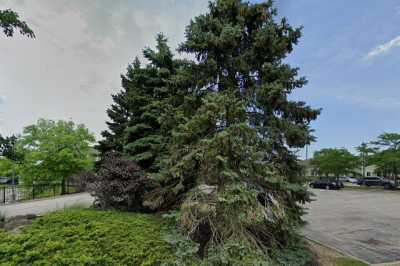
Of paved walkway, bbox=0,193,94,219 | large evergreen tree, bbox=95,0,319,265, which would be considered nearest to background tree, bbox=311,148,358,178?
large evergreen tree, bbox=95,0,319,265

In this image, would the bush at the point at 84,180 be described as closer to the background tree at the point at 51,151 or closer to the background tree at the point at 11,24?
the background tree at the point at 11,24

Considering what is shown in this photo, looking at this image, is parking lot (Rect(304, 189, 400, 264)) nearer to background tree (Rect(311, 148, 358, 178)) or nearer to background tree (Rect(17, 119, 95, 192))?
background tree (Rect(17, 119, 95, 192))

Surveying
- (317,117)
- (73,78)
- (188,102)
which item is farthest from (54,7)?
(317,117)

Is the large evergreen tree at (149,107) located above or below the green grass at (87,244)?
above

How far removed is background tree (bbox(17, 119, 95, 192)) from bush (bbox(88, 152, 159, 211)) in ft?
38.4

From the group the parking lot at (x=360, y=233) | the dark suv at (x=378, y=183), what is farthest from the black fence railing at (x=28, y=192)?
the dark suv at (x=378, y=183)

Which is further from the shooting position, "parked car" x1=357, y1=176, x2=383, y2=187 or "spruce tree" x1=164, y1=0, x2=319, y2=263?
"parked car" x1=357, y1=176, x2=383, y2=187

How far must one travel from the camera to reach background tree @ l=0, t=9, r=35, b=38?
18.2ft

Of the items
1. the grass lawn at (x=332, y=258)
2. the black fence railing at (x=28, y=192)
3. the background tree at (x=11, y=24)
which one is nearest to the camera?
the grass lawn at (x=332, y=258)

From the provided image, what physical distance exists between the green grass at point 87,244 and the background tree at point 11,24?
485 centimetres

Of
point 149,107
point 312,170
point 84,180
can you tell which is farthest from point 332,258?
point 312,170

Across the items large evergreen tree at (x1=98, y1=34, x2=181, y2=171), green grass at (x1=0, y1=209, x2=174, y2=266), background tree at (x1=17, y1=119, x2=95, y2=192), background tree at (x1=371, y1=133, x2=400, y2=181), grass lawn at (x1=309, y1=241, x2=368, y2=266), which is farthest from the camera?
background tree at (x1=371, y1=133, x2=400, y2=181)

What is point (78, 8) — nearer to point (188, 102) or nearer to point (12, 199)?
point (188, 102)

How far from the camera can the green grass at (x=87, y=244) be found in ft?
11.6
